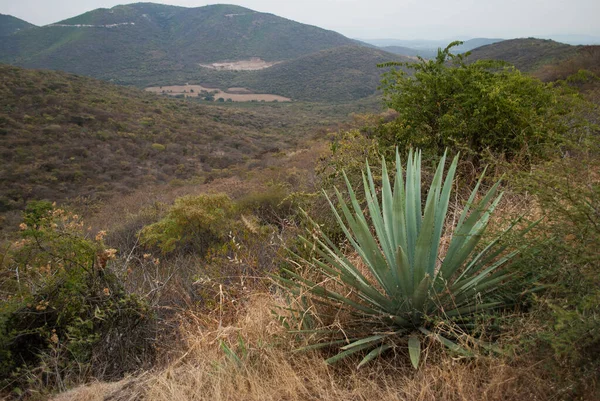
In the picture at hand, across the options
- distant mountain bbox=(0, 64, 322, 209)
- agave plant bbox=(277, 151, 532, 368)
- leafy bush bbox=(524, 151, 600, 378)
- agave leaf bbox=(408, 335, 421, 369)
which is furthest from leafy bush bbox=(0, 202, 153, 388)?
distant mountain bbox=(0, 64, 322, 209)

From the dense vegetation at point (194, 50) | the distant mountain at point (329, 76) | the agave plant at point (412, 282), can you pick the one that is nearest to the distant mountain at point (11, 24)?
the dense vegetation at point (194, 50)

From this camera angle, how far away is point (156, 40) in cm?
11381

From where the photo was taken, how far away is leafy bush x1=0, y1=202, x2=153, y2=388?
2639 millimetres

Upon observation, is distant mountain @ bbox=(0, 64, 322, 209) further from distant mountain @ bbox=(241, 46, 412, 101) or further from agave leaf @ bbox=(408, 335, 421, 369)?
distant mountain @ bbox=(241, 46, 412, 101)

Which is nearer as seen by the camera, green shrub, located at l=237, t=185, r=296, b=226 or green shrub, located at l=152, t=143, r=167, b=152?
green shrub, located at l=237, t=185, r=296, b=226

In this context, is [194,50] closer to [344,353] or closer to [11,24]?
[11,24]

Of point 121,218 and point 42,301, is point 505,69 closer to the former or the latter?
point 42,301

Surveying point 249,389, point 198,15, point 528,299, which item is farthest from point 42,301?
point 198,15

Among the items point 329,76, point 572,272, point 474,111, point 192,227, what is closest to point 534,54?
point 329,76

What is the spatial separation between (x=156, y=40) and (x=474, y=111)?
12932cm

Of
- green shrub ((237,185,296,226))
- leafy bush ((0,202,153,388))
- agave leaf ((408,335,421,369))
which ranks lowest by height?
green shrub ((237,185,296,226))

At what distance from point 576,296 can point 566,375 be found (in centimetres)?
34

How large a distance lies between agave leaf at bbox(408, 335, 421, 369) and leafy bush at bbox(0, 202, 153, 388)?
2012mm

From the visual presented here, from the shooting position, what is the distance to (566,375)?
4.82 ft
